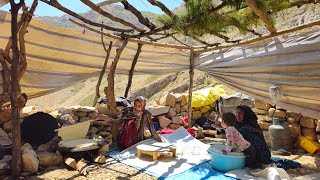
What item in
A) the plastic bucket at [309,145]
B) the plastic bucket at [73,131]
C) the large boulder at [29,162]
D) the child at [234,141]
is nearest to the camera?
the large boulder at [29,162]

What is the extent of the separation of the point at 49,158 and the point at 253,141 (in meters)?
2.85

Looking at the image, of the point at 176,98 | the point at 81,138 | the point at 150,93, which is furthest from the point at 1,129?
the point at 150,93

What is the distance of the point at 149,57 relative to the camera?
21.7 feet

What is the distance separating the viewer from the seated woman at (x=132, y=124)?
492 cm

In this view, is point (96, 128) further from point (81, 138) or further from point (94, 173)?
point (94, 173)

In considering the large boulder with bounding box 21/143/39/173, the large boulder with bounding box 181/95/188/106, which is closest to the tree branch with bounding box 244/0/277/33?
the large boulder with bounding box 21/143/39/173

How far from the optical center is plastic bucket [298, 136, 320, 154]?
524cm

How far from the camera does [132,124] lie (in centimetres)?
496

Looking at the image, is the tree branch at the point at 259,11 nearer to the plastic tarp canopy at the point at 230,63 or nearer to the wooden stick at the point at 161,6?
the plastic tarp canopy at the point at 230,63

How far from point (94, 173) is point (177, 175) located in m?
1.10

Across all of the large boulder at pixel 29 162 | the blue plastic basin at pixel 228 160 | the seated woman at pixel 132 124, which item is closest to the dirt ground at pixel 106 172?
the large boulder at pixel 29 162

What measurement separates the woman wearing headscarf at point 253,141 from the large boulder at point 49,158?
2.63m

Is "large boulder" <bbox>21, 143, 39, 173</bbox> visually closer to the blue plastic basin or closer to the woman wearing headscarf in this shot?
the blue plastic basin

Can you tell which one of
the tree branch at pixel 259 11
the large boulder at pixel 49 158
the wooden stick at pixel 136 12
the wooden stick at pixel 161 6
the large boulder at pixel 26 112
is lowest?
the large boulder at pixel 49 158
